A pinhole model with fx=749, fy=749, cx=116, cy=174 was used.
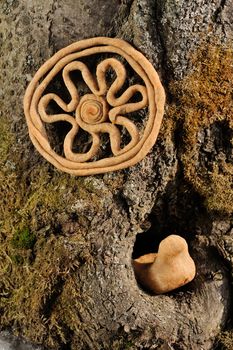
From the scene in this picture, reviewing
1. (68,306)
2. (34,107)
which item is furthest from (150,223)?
(34,107)

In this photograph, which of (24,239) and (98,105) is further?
(24,239)

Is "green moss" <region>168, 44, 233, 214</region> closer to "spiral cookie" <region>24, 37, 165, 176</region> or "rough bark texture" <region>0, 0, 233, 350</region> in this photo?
"rough bark texture" <region>0, 0, 233, 350</region>

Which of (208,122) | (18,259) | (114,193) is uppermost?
(208,122)

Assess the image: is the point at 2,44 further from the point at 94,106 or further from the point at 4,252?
the point at 4,252

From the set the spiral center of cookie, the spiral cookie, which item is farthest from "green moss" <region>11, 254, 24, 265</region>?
the spiral center of cookie

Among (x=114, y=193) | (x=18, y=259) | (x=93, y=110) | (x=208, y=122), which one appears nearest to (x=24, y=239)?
(x=18, y=259)

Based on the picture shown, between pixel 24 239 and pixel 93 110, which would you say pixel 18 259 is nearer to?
pixel 24 239

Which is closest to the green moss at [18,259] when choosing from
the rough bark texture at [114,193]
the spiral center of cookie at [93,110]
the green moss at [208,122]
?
the rough bark texture at [114,193]
